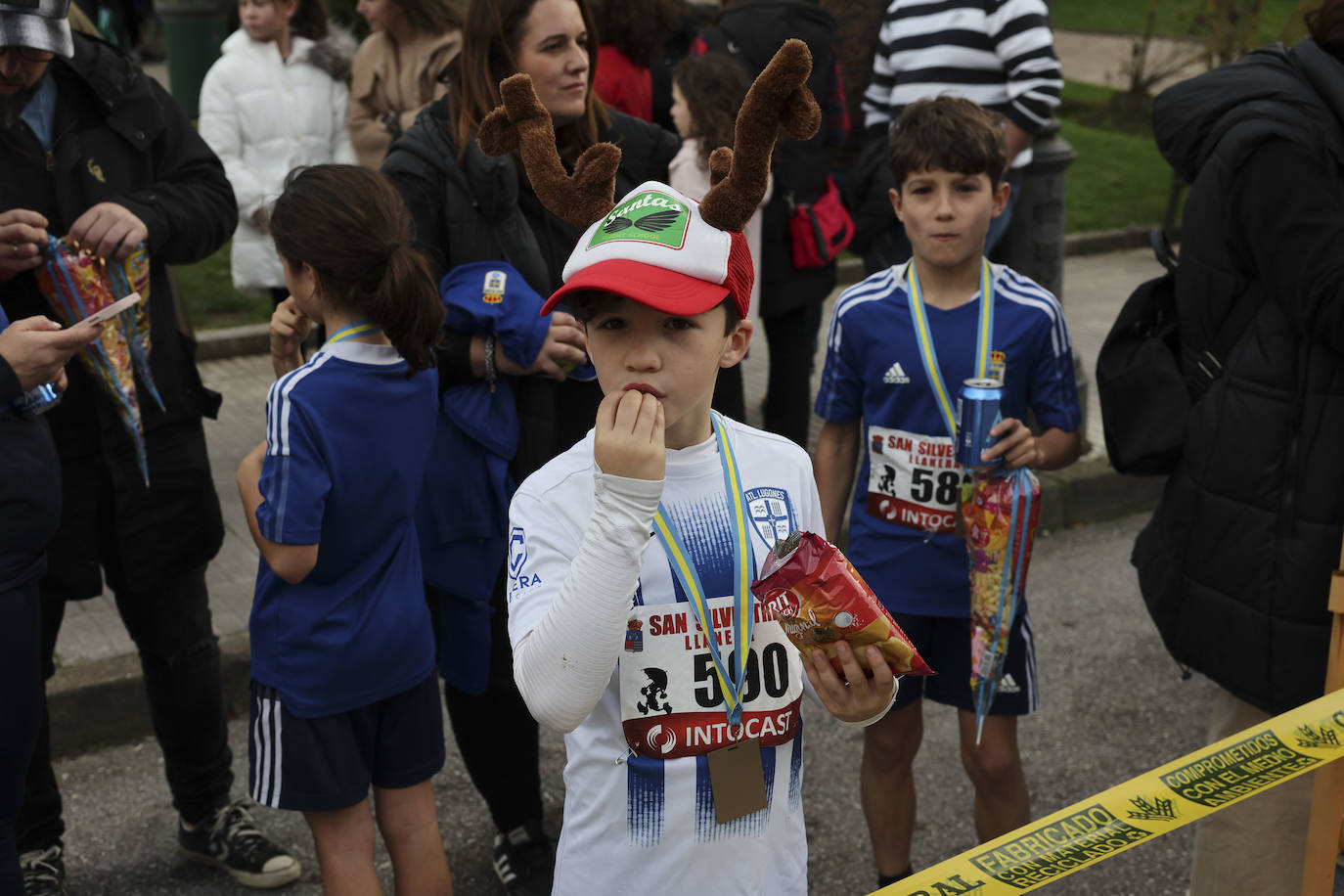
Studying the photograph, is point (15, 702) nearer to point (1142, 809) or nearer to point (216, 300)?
point (1142, 809)

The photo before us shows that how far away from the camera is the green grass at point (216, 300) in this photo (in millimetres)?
9094

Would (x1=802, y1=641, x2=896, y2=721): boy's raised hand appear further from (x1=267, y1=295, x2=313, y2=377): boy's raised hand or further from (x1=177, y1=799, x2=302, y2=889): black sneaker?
(x1=177, y1=799, x2=302, y2=889): black sneaker

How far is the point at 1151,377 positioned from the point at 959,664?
82cm

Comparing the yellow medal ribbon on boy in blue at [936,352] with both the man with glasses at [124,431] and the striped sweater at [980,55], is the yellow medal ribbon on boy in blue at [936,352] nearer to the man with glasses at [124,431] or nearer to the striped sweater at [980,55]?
the man with glasses at [124,431]

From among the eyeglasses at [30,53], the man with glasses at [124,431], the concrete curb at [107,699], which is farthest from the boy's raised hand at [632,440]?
the concrete curb at [107,699]

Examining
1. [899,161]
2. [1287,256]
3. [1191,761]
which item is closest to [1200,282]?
[1287,256]

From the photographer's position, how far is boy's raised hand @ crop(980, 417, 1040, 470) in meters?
3.02

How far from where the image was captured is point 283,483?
2.79 meters

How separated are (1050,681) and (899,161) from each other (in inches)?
93.1

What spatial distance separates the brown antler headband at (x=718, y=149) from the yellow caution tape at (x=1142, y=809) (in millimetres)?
1027

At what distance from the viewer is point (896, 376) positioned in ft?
10.8

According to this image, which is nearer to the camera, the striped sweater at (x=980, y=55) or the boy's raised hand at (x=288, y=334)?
the boy's raised hand at (x=288, y=334)

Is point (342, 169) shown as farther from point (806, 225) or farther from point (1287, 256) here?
point (806, 225)

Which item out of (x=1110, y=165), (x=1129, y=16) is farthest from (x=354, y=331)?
(x=1129, y=16)
